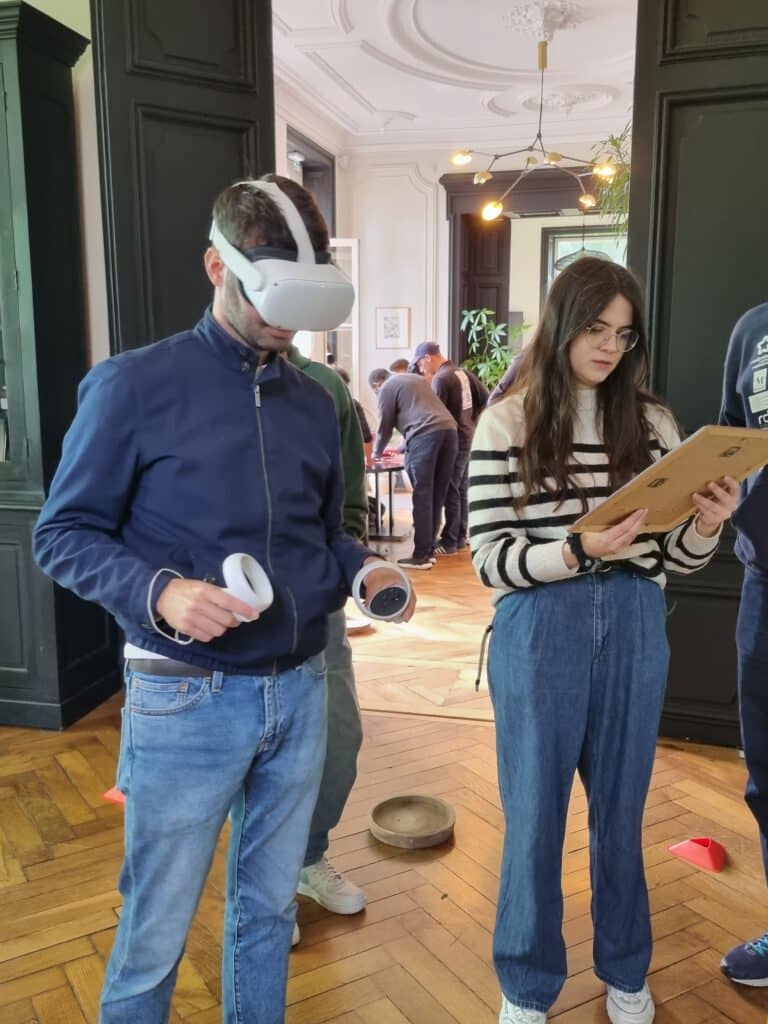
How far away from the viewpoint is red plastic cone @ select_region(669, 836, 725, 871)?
7.49 feet

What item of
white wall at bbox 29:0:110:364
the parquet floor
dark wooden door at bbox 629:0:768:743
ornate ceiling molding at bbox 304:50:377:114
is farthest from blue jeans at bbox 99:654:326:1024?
ornate ceiling molding at bbox 304:50:377:114

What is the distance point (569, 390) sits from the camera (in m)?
1.54

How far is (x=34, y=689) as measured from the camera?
3164 mm

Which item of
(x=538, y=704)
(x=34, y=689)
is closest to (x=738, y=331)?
(x=538, y=704)

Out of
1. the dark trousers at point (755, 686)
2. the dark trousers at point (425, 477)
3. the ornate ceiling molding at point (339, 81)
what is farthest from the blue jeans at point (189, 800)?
the ornate ceiling molding at point (339, 81)

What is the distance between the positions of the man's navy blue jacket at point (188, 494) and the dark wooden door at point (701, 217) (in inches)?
76.9

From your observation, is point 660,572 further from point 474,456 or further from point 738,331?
point 738,331

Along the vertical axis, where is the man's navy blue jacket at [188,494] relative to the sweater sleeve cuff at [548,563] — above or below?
above

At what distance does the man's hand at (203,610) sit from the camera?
3.47 feet

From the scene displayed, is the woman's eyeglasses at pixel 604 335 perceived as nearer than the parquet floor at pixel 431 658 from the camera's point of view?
Yes

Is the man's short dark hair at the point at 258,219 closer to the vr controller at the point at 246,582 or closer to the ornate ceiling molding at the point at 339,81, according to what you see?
the vr controller at the point at 246,582

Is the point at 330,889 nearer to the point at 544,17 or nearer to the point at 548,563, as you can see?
the point at 548,563

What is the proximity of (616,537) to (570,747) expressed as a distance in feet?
1.37

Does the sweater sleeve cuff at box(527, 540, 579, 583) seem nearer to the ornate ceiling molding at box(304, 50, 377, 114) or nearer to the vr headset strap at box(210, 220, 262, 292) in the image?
the vr headset strap at box(210, 220, 262, 292)
